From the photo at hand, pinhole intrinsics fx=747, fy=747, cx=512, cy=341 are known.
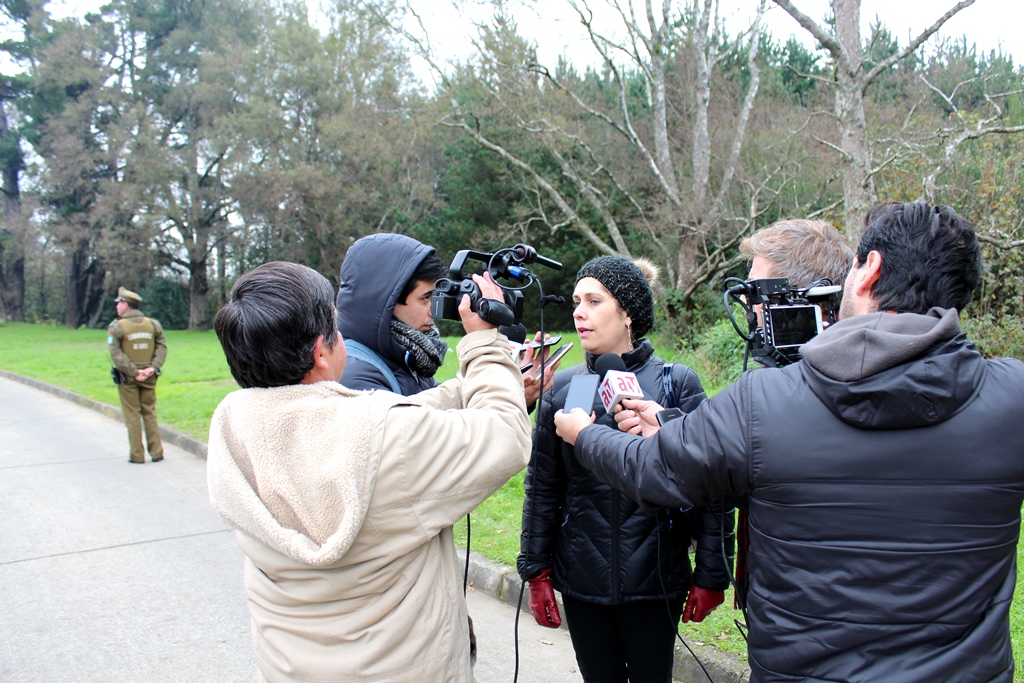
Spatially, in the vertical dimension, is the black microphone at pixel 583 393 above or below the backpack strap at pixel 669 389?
above

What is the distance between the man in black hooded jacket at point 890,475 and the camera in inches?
58.1

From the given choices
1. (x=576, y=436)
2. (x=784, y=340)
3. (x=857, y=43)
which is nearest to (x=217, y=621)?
(x=576, y=436)

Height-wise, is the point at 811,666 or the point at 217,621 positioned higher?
the point at 811,666

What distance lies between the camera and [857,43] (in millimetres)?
7594

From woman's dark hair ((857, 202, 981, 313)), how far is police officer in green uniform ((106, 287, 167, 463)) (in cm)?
856

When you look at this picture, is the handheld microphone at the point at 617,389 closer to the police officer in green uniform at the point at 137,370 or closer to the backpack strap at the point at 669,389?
the backpack strap at the point at 669,389

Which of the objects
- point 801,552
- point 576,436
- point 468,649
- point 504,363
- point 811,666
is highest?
point 504,363

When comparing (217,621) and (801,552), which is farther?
(217,621)

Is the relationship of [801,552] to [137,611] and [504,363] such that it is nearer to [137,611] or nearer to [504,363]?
[504,363]

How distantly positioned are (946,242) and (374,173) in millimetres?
32619

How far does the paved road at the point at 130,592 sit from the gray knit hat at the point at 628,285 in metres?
1.95

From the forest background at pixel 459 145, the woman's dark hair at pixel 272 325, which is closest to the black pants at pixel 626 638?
the woman's dark hair at pixel 272 325

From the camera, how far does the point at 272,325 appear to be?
1.68 metres

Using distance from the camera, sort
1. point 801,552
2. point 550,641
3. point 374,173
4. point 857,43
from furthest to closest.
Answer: point 374,173
point 857,43
point 550,641
point 801,552
